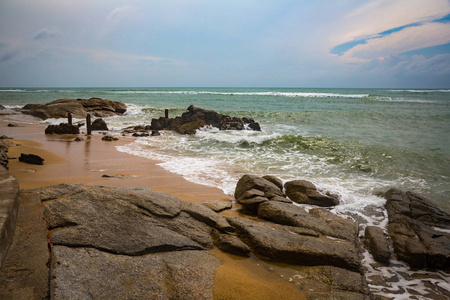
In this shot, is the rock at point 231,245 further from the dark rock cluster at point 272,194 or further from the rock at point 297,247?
the dark rock cluster at point 272,194

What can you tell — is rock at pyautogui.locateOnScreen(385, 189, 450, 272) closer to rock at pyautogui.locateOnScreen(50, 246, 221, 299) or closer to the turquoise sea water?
the turquoise sea water

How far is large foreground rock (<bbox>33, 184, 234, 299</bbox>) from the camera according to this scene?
8.70 feet

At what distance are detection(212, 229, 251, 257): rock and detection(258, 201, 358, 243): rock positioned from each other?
1.25 meters

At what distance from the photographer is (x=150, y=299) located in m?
2.62

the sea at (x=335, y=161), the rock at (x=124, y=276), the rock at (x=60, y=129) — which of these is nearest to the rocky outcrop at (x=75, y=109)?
the rock at (x=60, y=129)

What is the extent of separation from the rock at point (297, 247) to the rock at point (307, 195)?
1.89 meters

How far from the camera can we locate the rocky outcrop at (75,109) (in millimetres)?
25395

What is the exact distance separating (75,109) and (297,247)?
27549mm

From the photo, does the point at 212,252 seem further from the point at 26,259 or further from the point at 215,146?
the point at 215,146

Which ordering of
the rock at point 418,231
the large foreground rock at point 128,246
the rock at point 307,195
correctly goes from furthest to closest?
Result: the rock at point 307,195
the rock at point 418,231
the large foreground rock at point 128,246

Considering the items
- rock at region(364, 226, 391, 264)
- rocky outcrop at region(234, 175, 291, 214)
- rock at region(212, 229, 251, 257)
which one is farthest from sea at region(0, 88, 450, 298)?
rock at region(212, 229, 251, 257)

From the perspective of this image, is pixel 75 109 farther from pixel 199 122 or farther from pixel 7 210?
pixel 7 210

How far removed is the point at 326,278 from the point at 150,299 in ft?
7.69

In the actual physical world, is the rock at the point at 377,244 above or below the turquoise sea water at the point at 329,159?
below
